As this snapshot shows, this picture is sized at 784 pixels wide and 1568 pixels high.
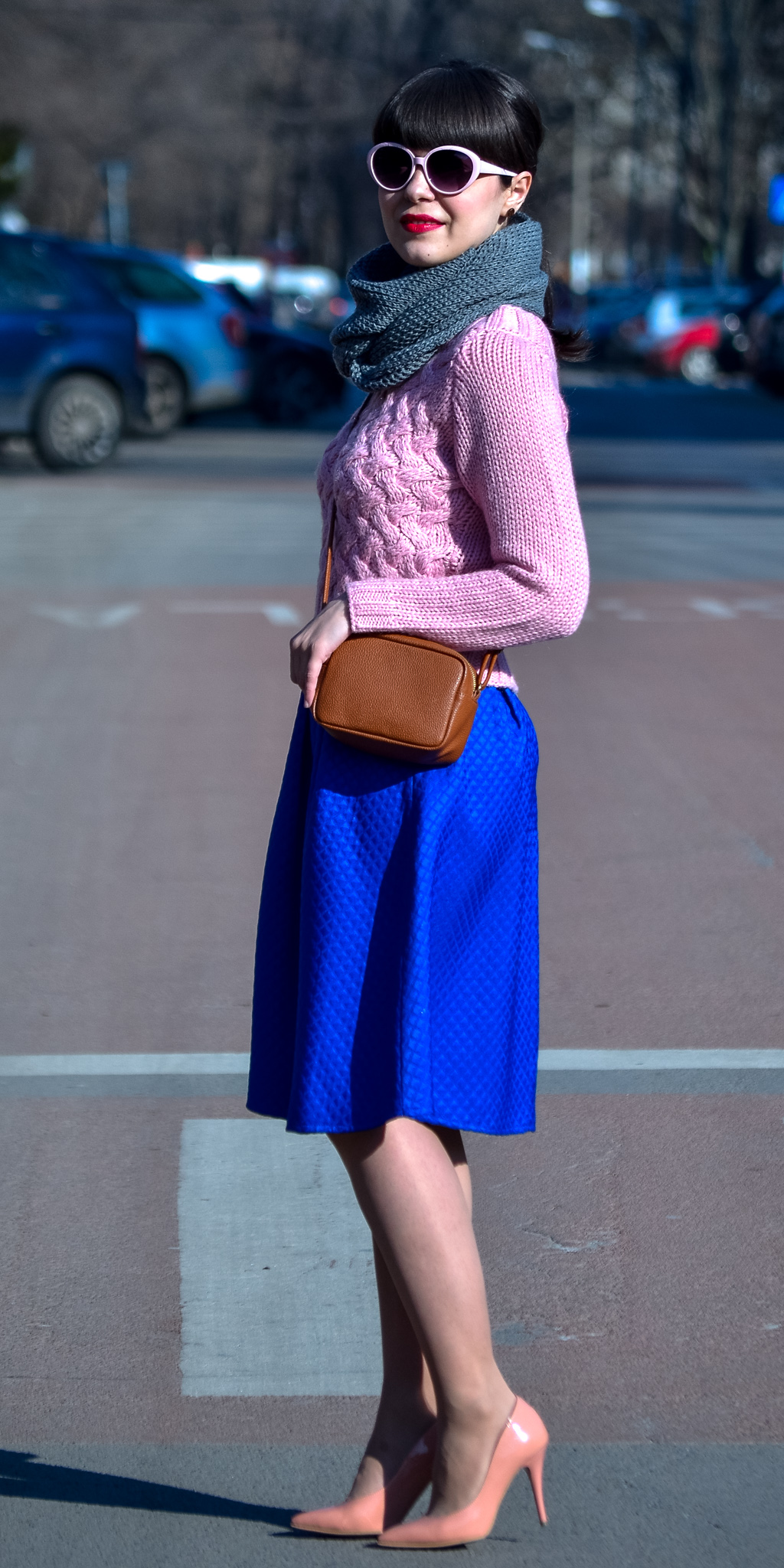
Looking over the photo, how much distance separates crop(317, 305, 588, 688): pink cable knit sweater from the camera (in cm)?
244

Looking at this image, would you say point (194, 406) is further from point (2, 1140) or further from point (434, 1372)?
point (434, 1372)

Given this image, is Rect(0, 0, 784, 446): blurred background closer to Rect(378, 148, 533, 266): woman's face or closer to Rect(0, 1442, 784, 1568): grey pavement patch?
Rect(378, 148, 533, 266): woman's face

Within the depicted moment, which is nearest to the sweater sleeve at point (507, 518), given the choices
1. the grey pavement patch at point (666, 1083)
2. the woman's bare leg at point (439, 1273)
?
the woman's bare leg at point (439, 1273)

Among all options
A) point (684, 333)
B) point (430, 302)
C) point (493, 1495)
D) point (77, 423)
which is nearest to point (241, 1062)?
point (493, 1495)

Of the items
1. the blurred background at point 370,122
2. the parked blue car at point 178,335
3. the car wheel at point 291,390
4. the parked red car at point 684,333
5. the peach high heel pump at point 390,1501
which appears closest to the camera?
the peach high heel pump at point 390,1501

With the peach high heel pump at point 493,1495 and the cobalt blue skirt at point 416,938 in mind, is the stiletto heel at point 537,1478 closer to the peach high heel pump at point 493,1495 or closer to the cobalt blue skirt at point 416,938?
the peach high heel pump at point 493,1495

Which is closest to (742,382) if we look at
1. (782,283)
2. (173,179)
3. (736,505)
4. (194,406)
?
(782,283)

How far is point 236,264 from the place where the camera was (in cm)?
6159

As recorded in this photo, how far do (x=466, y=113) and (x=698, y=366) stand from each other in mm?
38311

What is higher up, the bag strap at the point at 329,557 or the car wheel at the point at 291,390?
the bag strap at the point at 329,557

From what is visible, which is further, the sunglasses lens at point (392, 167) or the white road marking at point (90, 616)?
the white road marking at point (90, 616)

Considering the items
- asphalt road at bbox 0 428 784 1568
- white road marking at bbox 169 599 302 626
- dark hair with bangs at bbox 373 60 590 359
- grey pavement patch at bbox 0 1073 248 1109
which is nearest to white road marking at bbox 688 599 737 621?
asphalt road at bbox 0 428 784 1568

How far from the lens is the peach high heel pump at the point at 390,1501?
8.66 feet

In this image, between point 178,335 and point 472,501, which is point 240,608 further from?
point 178,335
